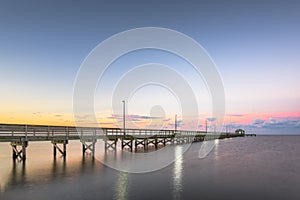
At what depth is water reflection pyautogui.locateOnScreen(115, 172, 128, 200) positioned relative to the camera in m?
13.3

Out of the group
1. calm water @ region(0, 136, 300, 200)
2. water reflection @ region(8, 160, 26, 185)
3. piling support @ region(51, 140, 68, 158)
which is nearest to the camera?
calm water @ region(0, 136, 300, 200)

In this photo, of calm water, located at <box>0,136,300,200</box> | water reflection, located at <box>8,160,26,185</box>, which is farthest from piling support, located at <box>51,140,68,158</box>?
calm water, located at <box>0,136,300,200</box>

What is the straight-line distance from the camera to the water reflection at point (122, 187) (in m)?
13.3

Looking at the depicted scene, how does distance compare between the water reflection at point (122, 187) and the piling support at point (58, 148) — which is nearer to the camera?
the water reflection at point (122, 187)

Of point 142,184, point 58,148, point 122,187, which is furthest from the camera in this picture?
point 58,148

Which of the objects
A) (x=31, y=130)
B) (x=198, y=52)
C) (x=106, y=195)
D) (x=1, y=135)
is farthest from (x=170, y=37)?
(x=106, y=195)

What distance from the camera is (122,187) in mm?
15188

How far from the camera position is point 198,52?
32969 mm

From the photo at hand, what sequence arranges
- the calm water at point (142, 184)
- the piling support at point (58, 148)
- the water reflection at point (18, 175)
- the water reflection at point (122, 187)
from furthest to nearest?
the piling support at point (58, 148), the water reflection at point (18, 175), the calm water at point (142, 184), the water reflection at point (122, 187)

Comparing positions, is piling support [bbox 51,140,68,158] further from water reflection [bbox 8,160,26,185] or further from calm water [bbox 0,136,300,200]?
calm water [bbox 0,136,300,200]

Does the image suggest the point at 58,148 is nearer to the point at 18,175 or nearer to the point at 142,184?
the point at 18,175

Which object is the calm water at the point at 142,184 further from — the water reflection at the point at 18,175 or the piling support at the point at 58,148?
the piling support at the point at 58,148

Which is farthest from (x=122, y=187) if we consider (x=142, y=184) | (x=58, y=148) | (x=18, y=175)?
(x=58, y=148)

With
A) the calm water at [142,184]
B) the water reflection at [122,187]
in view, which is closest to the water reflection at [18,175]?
the calm water at [142,184]
